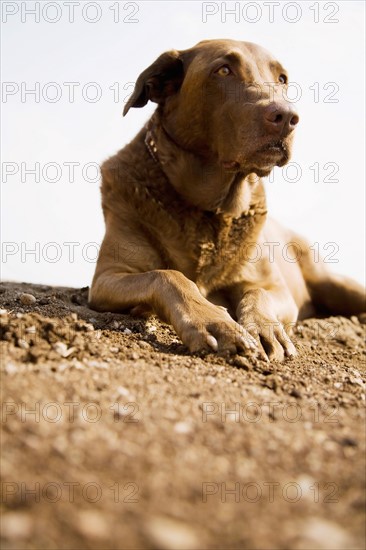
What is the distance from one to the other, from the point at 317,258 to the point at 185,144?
10.3 feet

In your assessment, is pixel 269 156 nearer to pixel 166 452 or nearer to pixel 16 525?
pixel 166 452

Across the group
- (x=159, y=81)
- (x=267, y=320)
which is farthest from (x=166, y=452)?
(x=159, y=81)

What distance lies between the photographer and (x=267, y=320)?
442 centimetres

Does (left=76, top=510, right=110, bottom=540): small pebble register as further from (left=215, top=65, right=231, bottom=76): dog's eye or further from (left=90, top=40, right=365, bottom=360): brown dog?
(left=215, top=65, right=231, bottom=76): dog's eye

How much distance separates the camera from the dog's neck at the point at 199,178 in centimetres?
497

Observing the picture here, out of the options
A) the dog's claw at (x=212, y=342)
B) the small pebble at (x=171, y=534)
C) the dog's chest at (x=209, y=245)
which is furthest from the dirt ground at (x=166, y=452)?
the dog's chest at (x=209, y=245)

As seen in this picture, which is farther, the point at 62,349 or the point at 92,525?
the point at 62,349

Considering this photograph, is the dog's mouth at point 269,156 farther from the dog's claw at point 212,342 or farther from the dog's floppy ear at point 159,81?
the dog's claw at point 212,342

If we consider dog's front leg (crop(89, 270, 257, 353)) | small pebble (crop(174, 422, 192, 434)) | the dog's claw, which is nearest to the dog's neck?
dog's front leg (crop(89, 270, 257, 353))

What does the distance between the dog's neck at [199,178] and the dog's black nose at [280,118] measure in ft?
2.46

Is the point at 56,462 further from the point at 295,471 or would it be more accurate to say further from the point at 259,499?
the point at 295,471

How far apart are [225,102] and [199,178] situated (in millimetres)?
646

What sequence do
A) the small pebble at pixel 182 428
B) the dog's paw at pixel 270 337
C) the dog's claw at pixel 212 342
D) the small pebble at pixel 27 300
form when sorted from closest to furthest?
the small pebble at pixel 182 428 < the dog's claw at pixel 212 342 < the dog's paw at pixel 270 337 < the small pebble at pixel 27 300

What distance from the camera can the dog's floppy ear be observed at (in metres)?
5.00
